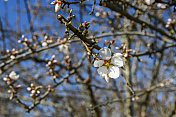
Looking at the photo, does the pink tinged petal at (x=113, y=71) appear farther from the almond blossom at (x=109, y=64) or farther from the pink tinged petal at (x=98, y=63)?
the pink tinged petal at (x=98, y=63)

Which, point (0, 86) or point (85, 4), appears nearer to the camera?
point (85, 4)

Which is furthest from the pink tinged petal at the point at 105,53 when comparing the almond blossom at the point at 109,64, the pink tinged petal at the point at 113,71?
the pink tinged petal at the point at 113,71

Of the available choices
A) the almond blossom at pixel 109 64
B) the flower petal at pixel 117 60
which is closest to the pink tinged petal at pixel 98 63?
the almond blossom at pixel 109 64

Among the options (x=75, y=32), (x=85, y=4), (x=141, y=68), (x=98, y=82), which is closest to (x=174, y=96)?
Result: (x=141, y=68)

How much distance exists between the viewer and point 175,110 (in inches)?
188

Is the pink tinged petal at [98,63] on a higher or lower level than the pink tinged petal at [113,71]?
higher

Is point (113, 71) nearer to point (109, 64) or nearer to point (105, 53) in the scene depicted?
point (109, 64)

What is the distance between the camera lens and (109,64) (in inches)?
54.6

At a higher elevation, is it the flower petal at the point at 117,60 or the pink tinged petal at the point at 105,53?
the pink tinged petal at the point at 105,53

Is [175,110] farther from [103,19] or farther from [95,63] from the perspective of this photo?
[95,63]

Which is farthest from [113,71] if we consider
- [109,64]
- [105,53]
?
[105,53]

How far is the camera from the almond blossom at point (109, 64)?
4.29 ft

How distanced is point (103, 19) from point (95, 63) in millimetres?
2308

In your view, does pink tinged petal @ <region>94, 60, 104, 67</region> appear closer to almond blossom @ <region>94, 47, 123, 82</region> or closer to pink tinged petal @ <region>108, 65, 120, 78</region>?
almond blossom @ <region>94, 47, 123, 82</region>
